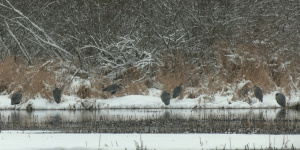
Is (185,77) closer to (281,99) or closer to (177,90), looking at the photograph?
(177,90)

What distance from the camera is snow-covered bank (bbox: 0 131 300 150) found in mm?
8745

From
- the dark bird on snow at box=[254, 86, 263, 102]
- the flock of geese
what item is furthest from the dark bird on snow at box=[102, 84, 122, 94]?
the dark bird on snow at box=[254, 86, 263, 102]

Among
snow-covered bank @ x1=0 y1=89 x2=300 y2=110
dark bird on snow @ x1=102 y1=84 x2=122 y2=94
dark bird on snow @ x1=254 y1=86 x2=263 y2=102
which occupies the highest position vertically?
dark bird on snow @ x1=102 y1=84 x2=122 y2=94

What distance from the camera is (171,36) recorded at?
25188 mm

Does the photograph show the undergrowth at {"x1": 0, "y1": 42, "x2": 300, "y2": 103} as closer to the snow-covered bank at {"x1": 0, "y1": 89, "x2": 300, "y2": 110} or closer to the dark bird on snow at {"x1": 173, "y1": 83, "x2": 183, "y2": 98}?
the snow-covered bank at {"x1": 0, "y1": 89, "x2": 300, "y2": 110}

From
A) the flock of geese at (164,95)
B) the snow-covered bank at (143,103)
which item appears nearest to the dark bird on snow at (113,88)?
the flock of geese at (164,95)

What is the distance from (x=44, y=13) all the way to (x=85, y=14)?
3.70 metres

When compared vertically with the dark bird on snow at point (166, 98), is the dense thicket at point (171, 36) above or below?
above

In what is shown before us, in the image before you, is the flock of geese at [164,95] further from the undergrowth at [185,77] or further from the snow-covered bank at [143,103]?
the undergrowth at [185,77]

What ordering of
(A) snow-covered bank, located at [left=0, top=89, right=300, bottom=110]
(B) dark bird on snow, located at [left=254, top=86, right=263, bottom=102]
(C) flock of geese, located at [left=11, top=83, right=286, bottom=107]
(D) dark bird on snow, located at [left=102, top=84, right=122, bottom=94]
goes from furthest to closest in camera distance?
(D) dark bird on snow, located at [left=102, top=84, right=122, bottom=94]
(A) snow-covered bank, located at [left=0, top=89, right=300, bottom=110]
(B) dark bird on snow, located at [left=254, top=86, right=263, bottom=102]
(C) flock of geese, located at [left=11, top=83, right=286, bottom=107]

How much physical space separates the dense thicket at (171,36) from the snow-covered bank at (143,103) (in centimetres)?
196

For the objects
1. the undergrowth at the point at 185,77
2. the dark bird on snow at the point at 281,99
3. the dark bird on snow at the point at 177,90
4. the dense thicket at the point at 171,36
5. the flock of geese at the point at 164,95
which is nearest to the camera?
the dark bird on snow at the point at 281,99

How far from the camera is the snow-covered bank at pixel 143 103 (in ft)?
60.8

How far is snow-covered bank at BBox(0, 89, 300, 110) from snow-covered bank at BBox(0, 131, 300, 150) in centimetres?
852
